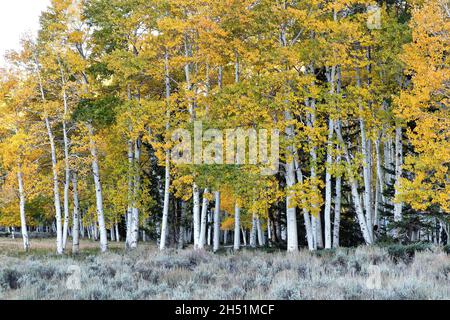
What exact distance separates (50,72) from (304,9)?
1150cm

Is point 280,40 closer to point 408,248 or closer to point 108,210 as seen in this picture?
point 408,248

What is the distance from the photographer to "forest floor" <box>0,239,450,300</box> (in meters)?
7.82

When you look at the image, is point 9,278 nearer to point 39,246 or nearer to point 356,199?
point 356,199

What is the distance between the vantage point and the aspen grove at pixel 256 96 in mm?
14906

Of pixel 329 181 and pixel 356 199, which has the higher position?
pixel 329 181

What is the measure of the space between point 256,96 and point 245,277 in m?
7.75

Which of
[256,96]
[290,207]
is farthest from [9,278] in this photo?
[256,96]

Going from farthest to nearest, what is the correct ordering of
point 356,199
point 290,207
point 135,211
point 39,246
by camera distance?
point 39,246 < point 135,211 < point 356,199 < point 290,207

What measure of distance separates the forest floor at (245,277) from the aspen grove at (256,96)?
347 cm

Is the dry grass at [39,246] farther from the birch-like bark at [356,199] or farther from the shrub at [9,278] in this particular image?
the birch-like bark at [356,199]

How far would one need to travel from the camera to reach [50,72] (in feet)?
66.2

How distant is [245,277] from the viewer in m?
9.48

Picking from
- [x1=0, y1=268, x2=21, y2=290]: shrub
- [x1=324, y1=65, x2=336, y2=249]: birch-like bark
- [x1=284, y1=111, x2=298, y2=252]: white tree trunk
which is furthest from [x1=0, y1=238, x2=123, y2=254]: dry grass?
[x1=324, y1=65, x2=336, y2=249]: birch-like bark
